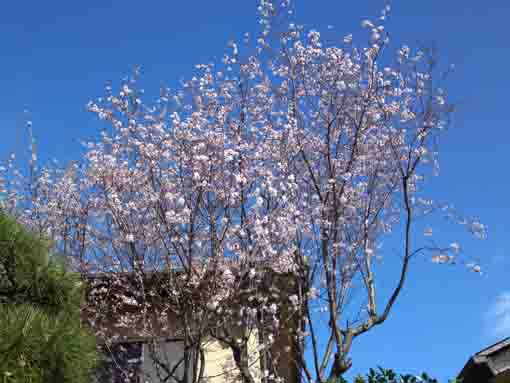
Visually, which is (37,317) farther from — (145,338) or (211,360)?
(211,360)

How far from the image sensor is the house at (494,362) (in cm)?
745

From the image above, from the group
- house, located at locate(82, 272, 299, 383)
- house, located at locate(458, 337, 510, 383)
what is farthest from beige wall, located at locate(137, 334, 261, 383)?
house, located at locate(458, 337, 510, 383)

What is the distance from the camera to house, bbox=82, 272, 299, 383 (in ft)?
32.0

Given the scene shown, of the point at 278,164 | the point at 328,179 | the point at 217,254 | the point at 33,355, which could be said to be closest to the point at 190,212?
the point at 217,254

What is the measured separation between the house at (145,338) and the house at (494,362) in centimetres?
303

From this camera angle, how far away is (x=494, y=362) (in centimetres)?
754

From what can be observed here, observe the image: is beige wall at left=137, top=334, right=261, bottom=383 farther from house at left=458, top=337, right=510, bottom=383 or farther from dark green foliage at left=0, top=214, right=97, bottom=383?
dark green foliage at left=0, top=214, right=97, bottom=383

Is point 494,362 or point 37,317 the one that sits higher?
point 37,317

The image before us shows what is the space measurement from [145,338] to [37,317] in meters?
5.94

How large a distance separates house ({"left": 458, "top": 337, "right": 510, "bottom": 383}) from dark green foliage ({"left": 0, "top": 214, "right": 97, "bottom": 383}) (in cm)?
480

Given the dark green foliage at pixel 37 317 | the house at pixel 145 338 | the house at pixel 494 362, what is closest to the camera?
the dark green foliage at pixel 37 317

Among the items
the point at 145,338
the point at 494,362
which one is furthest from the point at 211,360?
the point at 494,362

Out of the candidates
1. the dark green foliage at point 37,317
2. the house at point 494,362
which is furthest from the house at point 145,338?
the dark green foliage at point 37,317

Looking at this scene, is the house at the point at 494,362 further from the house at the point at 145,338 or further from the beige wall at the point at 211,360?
the beige wall at the point at 211,360
